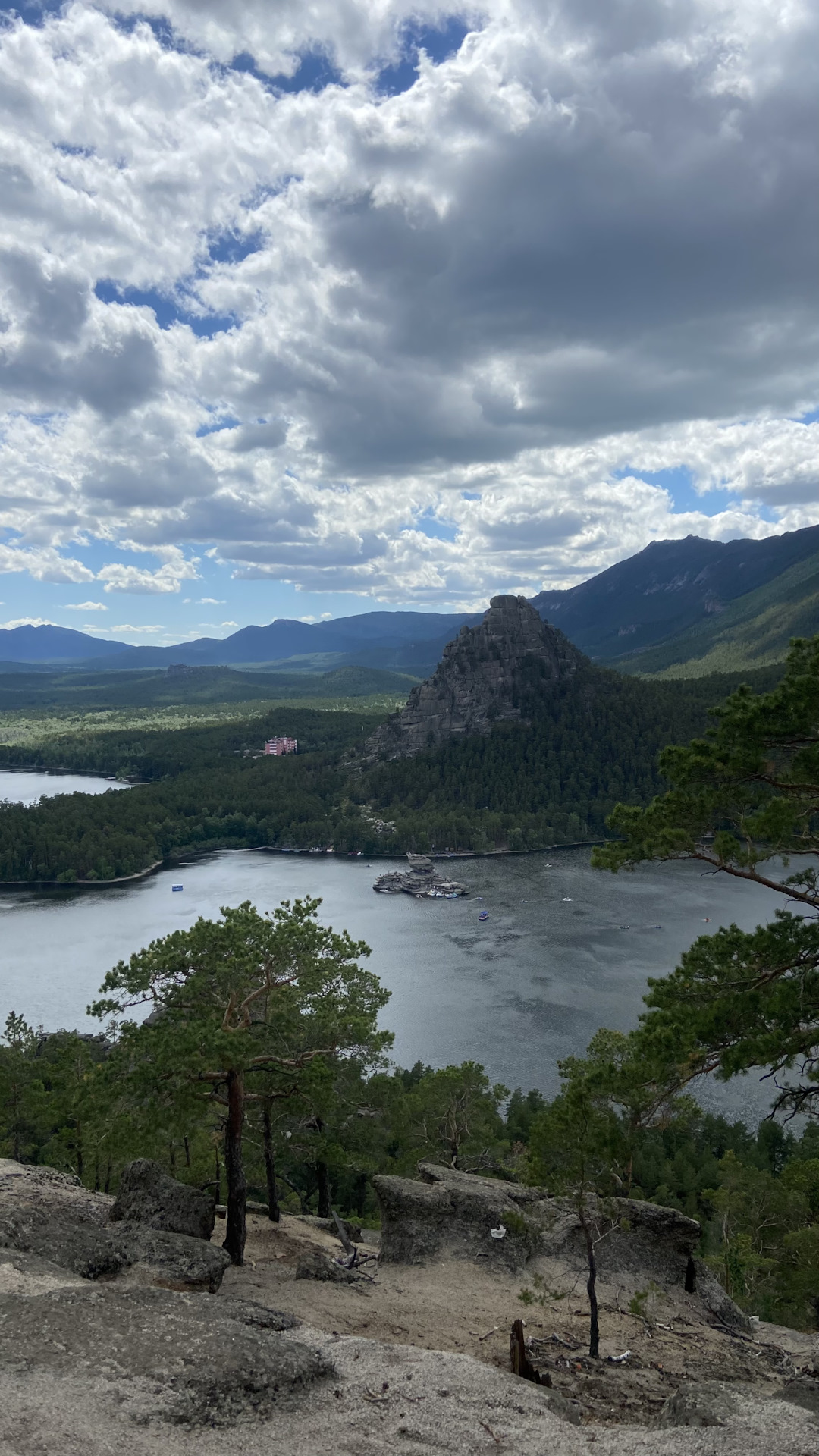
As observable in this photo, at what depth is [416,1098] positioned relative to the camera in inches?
1211

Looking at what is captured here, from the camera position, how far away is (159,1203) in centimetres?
1619

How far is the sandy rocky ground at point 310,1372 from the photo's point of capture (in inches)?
363

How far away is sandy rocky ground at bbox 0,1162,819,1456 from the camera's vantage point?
9219mm

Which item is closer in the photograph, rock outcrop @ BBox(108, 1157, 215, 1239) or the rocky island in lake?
rock outcrop @ BBox(108, 1157, 215, 1239)

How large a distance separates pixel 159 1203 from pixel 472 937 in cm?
7497

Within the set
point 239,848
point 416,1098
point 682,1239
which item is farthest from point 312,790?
point 682,1239

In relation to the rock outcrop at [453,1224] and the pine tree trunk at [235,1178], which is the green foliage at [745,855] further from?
the rock outcrop at [453,1224]

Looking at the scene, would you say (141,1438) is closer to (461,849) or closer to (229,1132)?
(229,1132)

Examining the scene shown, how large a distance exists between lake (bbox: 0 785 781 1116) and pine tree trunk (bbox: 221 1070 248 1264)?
130ft

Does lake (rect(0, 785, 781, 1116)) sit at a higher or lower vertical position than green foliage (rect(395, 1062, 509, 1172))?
lower

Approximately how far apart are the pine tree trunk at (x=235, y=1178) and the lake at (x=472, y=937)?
3952 centimetres

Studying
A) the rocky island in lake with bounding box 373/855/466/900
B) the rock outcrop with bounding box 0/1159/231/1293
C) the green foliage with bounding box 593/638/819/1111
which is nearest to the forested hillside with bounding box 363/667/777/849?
the rocky island in lake with bounding box 373/855/466/900

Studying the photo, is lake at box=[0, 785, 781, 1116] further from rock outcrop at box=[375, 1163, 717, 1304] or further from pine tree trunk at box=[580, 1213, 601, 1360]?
pine tree trunk at box=[580, 1213, 601, 1360]

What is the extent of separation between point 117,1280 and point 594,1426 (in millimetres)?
7852
